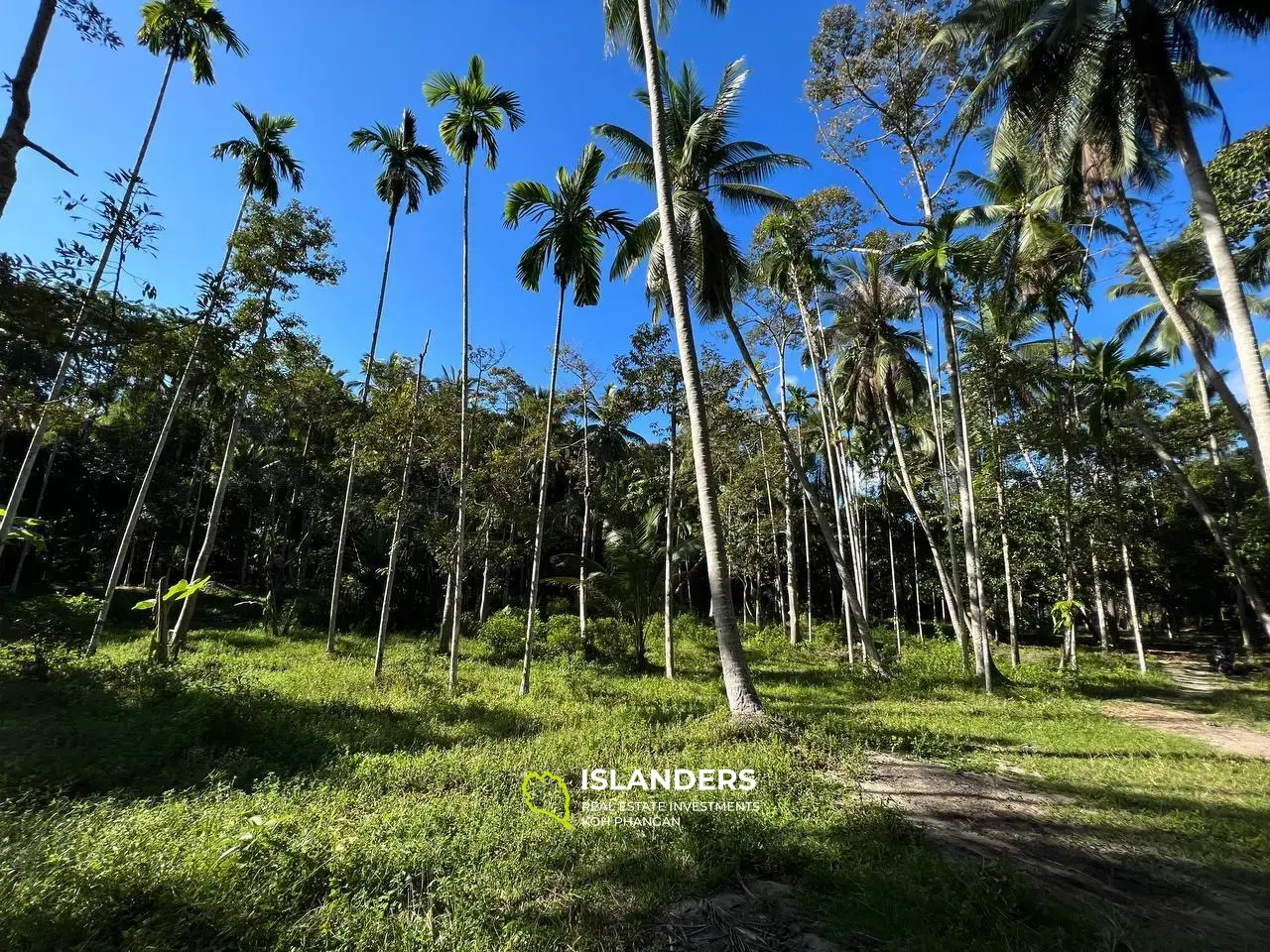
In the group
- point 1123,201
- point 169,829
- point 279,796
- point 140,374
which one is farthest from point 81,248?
point 1123,201

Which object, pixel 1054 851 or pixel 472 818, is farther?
pixel 472 818

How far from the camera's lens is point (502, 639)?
16.8 metres

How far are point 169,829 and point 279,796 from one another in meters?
1.09

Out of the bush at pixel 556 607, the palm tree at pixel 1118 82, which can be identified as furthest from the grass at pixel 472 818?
the bush at pixel 556 607

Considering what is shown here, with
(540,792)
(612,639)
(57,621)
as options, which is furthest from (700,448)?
(57,621)

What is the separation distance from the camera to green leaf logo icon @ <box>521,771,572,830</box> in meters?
4.71

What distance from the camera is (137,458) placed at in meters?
20.8

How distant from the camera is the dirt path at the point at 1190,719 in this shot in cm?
815

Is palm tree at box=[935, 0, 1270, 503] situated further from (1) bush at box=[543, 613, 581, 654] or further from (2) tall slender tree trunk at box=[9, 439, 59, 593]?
(2) tall slender tree trunk at box=[9, 439, 59, 593]

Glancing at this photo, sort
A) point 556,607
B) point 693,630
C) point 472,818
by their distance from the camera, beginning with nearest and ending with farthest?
point 472,818 → point 693,630 → point 556,607

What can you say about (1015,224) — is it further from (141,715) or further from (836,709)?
(141,715)

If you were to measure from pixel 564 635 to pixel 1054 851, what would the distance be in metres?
14.3

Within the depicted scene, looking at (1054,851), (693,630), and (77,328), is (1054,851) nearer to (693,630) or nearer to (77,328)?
(77,328)

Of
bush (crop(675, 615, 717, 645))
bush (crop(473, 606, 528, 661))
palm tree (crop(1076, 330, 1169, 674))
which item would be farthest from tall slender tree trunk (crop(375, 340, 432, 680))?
palm tree (crop(1076, 330, 1169, 674))
